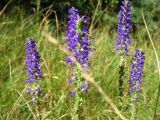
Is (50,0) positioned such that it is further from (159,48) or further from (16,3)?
(159,48)

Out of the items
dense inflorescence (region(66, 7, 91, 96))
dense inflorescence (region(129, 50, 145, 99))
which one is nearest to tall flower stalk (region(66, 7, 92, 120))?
dense inflorescence (region(66, 7, 91, 96))

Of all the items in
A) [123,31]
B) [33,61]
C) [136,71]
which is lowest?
[136,71]

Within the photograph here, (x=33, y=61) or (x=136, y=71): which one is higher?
(x=33, y=61)

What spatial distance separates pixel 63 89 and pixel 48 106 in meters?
0.43

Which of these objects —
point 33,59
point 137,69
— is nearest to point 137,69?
point 137,69

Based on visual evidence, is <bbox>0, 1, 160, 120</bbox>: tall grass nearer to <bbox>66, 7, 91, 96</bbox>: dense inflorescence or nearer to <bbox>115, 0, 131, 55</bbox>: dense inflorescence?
<bbox>66, 7, 91, 96</bbox>: dense inflorescence

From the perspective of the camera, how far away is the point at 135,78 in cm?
316

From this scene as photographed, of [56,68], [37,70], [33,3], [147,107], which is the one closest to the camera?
[37,70]

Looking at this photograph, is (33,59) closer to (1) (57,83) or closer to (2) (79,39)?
(2) (79,39)

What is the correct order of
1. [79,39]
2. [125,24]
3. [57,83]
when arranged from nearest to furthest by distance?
[79,39] → [125,24] → [57,83]

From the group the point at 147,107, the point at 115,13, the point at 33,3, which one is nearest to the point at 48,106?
the point at 147,107

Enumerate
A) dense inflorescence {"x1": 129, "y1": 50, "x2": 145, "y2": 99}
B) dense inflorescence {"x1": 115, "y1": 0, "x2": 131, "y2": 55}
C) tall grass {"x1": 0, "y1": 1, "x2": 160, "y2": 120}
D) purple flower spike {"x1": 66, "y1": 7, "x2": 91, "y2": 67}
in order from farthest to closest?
tall grass {"x1": 0, "y1": 1, "x2": 160, "y2": 120}, dense inflorescence {"x1": 115, "y1": 0, "x2": 131, "y2": 55}, dense inflorescence {"x1": 129, "y1": 50, "x2": 145, "y2": 99}, purple flower spike {"x1": 66, "y1": 7, "x2": 91, "y2": 67}

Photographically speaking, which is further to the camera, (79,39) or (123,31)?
(123,31)

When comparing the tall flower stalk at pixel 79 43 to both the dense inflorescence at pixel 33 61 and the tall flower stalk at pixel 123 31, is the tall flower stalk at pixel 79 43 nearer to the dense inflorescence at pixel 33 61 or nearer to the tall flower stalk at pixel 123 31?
the dense inflorescence at pixel 33 61
